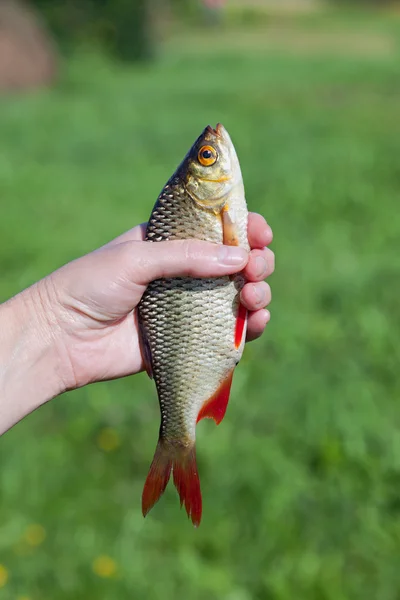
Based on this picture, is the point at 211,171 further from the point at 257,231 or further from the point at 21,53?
the point at 21,53

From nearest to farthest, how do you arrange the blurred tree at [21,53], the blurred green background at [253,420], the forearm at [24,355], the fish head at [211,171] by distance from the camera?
the fish head at [211,171] < the forearm at [24,355] < the blurred green background at [253,420] < the blurred tree at [21,53]

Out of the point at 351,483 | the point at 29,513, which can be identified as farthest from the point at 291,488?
the point at 29,513

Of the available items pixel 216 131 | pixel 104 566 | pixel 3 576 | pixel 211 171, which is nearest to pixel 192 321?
pixel 211 171

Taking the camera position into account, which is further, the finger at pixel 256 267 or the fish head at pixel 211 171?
the finger at pixel 256 267

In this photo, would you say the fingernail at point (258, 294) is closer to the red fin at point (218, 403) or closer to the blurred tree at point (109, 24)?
the red fin at point (218, 403)

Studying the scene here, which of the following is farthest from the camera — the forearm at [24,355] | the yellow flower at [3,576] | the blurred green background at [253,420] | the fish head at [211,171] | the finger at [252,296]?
the blurred green background at [253,420]

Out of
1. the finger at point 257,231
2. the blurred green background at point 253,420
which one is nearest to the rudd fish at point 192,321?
the finger at point 257,231
